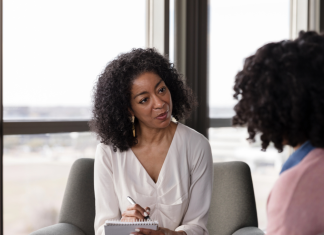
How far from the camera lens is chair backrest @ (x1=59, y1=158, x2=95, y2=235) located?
1917mm

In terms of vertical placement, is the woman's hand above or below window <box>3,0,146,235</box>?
below

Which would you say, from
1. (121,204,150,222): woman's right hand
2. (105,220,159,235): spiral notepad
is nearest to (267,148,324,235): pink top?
(105,220,159,235): spiral notepad

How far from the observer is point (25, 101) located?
1.94m

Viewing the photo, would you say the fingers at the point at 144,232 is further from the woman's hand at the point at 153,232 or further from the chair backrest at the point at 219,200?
the chair backrest at the point at 219,200

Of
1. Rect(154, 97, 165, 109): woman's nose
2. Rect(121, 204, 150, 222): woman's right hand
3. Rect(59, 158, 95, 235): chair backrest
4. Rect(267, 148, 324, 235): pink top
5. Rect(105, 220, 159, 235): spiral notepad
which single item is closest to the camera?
Rect(267, 148, 324, 235): pink top

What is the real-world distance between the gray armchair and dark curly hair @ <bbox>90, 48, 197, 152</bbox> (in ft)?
1.09

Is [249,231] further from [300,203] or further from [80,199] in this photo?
A: [300,203]

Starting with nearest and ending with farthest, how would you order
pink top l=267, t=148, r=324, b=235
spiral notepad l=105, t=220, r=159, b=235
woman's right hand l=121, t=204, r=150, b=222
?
pink top l=267, t=148, r=324, b=235 → spiral notepad l=105, t=220, r=159, b=235 → woman's right hand l=121, t=204, r=150, b=222

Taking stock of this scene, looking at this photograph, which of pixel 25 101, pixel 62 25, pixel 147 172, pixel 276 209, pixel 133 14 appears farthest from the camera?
pixel 133 14

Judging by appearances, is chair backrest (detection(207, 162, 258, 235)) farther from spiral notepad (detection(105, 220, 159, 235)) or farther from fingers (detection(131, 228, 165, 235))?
spiral notepad (detection(105, 220, 159, 235))

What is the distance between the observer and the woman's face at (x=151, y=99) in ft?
5.48

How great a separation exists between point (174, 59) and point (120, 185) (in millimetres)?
1227

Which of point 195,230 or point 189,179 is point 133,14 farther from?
point 195,230

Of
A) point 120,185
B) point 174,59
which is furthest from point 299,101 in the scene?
point 174,59
